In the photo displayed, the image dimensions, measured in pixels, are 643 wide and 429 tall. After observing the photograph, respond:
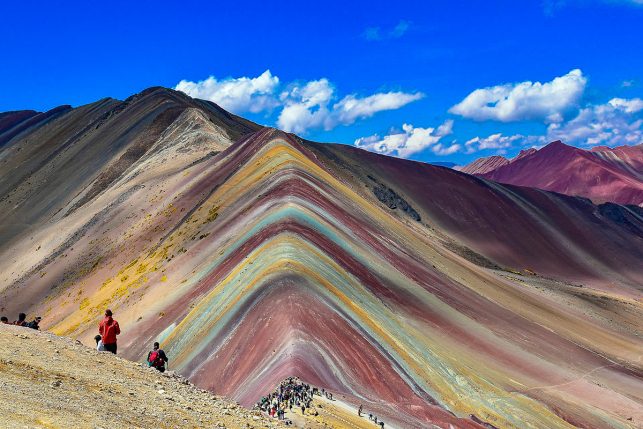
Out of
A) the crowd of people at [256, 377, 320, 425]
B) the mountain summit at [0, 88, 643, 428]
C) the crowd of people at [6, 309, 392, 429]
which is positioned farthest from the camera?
the mountain summit at [0, 88, 643, 428]

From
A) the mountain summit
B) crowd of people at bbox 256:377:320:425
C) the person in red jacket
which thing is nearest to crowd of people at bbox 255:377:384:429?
crowd of people at bbox 256:377:320:425

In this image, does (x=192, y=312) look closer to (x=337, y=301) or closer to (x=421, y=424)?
(x=337, y=301)

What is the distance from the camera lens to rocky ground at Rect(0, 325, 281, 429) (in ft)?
41.2

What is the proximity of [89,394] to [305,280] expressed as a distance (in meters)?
17.6

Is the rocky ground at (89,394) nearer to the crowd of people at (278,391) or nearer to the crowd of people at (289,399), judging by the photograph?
the crowd of people at (278,391)

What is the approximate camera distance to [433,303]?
42625 mm

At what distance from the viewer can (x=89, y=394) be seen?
14.3m

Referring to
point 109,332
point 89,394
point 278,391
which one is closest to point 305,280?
point 278,391

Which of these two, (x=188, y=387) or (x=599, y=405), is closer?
(x=188, y=387)

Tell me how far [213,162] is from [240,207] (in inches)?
852

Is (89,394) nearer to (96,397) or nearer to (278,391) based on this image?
(96,397)

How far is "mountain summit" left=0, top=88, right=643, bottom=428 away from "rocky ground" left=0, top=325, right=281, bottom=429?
505 centimetres

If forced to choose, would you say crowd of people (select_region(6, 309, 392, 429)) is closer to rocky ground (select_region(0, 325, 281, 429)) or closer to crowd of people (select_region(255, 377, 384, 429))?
crowd of people (select_region(255, 377, 384, 429))

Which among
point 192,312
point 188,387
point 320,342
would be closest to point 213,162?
point 192,312
